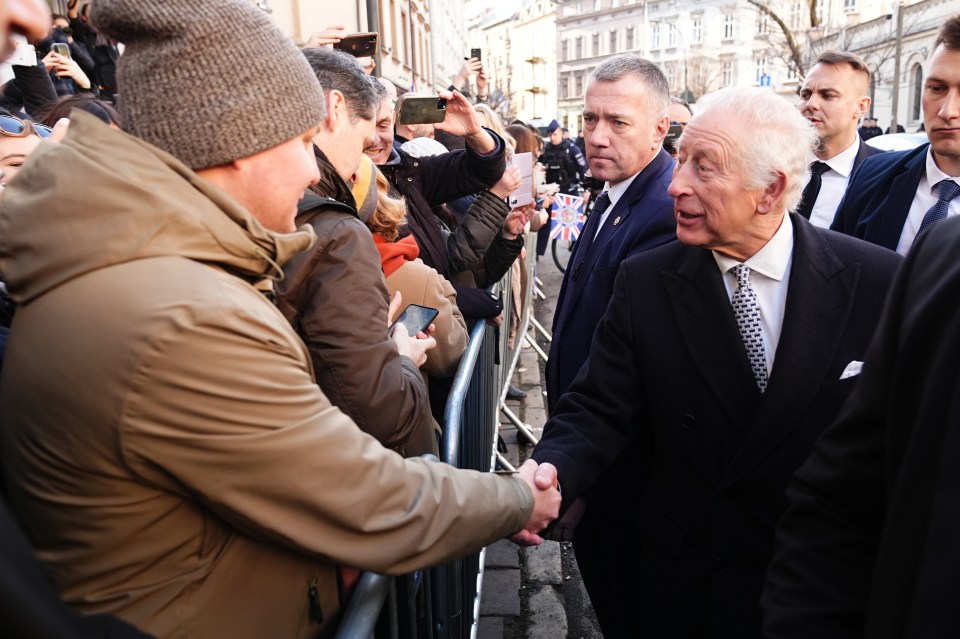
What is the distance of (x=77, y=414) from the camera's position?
3.92 feet

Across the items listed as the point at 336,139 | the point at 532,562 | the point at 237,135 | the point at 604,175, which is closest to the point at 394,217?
the point at 336,139

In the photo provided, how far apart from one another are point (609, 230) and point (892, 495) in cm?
229

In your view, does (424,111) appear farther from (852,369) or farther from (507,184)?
(852,369)

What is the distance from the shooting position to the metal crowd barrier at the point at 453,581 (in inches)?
64.0

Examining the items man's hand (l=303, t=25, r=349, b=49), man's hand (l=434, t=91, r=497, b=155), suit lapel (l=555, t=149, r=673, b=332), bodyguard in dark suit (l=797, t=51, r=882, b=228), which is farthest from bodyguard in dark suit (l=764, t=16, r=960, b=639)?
bodyguard in dark suit (l=797, t=51, r=882, b=228)

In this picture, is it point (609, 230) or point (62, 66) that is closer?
point (609, 230)

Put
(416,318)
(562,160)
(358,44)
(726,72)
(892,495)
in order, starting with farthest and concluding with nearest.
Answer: (726,72)
(562,160)
(358,44)
(416,318)
(892,495)

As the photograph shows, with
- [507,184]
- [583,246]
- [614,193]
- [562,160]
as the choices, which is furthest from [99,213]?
[562,160]

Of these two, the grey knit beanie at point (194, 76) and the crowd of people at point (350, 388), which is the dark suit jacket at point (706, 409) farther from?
the grey knit beanie at point (194, 76)

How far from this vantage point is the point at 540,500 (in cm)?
218

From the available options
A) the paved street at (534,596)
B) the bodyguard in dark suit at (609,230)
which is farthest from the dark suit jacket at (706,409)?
the paved street at (534,596)

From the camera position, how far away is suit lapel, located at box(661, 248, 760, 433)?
2227mm

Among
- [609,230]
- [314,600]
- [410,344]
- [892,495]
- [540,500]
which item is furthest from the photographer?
[609,230]

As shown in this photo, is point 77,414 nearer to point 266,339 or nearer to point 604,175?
point 266,339
